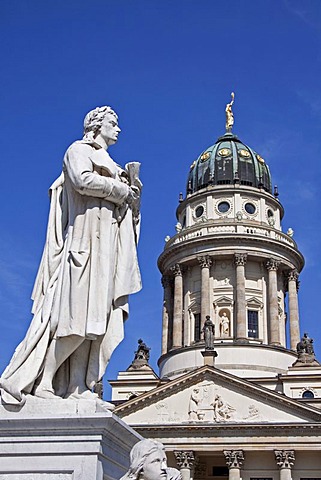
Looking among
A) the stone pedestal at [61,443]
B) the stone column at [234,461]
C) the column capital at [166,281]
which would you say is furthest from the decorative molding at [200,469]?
the stone pedestal at [61,443]

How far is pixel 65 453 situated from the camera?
4414mm

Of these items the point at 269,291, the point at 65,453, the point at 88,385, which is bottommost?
the point at 65,453

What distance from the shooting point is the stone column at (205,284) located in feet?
171

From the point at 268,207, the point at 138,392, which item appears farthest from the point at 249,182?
the point at 138,392

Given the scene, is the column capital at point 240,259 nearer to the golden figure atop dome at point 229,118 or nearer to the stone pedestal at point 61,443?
the golden figure atop dome at point 229,118

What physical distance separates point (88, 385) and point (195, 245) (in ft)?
164

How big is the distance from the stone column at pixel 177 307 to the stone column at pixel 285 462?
14300 millimetres

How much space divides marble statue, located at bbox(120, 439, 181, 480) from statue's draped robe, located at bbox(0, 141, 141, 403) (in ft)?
3.79

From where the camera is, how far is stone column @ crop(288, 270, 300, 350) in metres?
52.7

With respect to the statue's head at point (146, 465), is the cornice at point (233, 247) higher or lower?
higher

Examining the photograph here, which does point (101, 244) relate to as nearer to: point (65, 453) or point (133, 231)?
point (133, 231)

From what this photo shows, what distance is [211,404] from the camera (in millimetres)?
41906

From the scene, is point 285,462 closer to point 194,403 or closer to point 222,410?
point 222,410

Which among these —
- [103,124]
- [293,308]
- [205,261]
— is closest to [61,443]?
[103,124]
